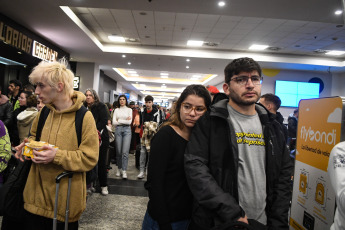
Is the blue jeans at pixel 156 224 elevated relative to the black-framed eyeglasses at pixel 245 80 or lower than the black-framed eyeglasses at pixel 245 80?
lower

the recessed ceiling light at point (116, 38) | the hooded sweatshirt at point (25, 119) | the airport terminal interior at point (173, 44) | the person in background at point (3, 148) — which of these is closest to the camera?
the person in background at point (3, 148)

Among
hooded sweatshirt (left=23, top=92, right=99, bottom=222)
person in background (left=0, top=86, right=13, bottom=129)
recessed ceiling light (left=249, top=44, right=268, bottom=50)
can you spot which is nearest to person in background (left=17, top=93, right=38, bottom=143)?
person in background (left=0, top=86, right=13, bottom=129)

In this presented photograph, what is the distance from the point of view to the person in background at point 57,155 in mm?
1454

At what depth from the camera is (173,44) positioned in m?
9.38

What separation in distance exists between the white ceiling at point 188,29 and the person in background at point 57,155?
13.3 ft

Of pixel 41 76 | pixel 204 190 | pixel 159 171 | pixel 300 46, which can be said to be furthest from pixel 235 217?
pixel 300 46

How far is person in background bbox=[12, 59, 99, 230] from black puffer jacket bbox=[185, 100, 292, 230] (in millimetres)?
714

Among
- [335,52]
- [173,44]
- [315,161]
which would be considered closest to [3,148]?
[315,161]

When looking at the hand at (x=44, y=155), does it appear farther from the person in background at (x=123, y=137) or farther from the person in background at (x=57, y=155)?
the person in background at (x=123, y=137)

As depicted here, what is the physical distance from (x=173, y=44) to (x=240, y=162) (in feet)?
28.6

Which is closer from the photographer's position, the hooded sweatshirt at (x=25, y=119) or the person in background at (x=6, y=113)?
the hooded sweatshirt at (x=25, y=119)

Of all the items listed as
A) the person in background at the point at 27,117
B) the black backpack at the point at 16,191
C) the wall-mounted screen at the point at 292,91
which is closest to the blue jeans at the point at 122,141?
the person in background at the point at 27,117

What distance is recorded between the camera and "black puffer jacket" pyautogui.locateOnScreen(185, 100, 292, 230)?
1129 millimetres

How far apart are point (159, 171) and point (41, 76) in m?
0.96
